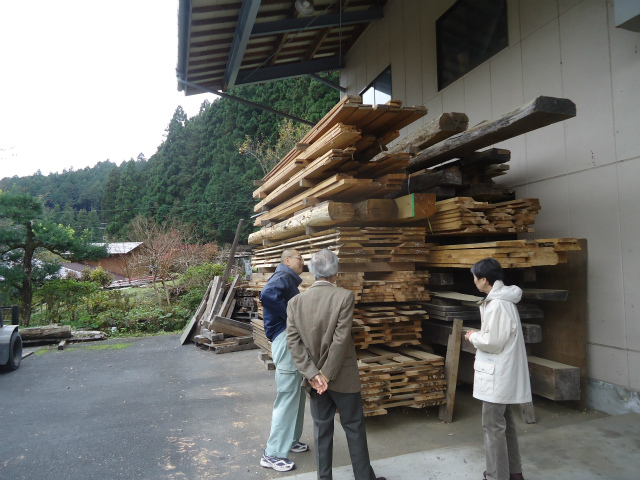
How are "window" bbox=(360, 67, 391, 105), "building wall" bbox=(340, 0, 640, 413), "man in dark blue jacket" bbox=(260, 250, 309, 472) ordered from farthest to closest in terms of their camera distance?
1. "window" bbox=(360, 67, 391, 105)
2. "building wall" bbox=(340, 0, 640, 413)
3. "man in dark blue jacket" bbox=(260, 250, 309, 472)

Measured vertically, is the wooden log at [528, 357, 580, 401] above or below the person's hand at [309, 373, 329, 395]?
below

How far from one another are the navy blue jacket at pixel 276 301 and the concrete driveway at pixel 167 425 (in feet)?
4.08

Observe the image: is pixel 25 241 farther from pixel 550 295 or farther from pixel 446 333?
pixel 550 295

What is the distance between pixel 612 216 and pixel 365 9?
7.54 m

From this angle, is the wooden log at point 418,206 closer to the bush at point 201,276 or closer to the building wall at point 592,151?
the building wall at point 592,151

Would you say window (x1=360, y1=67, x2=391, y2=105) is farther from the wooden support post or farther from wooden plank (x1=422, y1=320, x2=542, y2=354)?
the wooden support post

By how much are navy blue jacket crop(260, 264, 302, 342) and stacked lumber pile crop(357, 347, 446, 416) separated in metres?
1.10

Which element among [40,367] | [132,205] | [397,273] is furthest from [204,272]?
[132,205]

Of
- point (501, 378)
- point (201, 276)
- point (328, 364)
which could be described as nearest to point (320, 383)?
point (328, 364)

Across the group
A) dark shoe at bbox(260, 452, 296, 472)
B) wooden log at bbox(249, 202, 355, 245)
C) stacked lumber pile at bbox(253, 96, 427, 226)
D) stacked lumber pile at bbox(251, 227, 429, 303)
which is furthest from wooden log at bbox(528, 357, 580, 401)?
dark shoe at bbox(260, 452, 296, 472)

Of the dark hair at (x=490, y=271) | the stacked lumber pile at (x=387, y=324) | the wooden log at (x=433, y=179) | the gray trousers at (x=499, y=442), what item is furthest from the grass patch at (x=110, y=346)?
the dark hair at (x=490, y=271)

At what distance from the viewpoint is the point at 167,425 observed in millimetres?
5062

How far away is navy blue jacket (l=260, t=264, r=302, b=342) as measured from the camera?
13.1 feet

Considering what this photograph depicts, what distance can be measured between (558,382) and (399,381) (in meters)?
1.69
